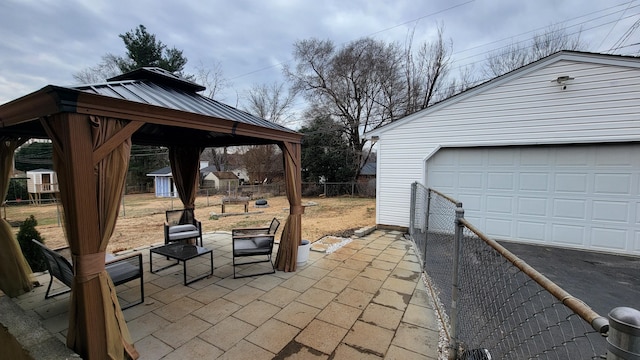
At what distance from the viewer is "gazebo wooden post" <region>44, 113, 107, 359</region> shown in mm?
2037

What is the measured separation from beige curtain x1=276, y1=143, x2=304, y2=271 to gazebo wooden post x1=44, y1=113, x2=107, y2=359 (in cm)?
247

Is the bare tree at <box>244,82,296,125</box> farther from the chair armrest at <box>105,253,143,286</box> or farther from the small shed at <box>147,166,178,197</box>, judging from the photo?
the chair armrest at <box>105,253,143,286</box>

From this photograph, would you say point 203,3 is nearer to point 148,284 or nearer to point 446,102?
point 446,102

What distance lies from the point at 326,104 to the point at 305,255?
54.1ft

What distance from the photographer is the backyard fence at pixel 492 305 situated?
1289 millimetres

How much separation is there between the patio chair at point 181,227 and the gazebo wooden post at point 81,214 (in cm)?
277

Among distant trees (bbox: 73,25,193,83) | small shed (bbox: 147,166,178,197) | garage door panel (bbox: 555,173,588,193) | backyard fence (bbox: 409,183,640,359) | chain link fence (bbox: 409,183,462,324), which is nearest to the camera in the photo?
backyard fence (bbox: 409,183,640,359)

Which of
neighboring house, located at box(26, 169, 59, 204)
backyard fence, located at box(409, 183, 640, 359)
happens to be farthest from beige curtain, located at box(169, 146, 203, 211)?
neighboring house, located at box(26, 169, 59, 204)

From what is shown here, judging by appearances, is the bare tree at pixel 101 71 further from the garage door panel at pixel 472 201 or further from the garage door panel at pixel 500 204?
the garage door panel at pixel 500 204

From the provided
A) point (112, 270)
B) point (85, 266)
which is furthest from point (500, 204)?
point (112, 270)

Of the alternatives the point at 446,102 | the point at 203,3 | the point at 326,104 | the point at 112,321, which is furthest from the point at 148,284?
the point at 326,104

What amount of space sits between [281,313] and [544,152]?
6.31m

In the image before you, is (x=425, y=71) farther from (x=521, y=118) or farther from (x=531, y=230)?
(x=531, y=230)

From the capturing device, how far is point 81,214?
2.11 meters
